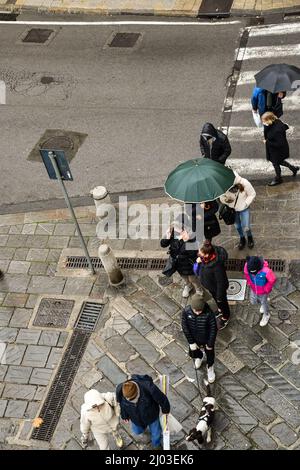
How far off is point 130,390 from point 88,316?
130 inches

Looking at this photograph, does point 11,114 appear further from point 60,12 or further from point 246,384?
point 246,384

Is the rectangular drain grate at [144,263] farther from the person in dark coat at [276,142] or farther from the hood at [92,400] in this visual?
the hood at [92,400]

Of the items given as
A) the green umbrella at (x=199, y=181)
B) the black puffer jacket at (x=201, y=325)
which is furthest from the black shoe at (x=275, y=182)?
the black puffer jacket at (x=201, y=325)

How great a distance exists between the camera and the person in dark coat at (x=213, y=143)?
1062cm

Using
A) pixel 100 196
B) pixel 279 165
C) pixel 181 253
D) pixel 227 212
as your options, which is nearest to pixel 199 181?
pixel 181 253

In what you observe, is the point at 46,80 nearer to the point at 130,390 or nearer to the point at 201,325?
the point at 201,325

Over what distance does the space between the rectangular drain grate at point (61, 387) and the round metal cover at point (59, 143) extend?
17.4ft

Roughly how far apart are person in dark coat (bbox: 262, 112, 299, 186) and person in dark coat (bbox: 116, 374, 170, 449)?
213 inches

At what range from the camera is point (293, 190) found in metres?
12.0

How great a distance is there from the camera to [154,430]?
8172 mm

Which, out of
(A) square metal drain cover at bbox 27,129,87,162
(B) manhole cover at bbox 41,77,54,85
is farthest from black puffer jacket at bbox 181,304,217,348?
(B) manhole cover at bbox 41,77,54,85

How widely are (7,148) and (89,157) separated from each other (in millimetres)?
2062

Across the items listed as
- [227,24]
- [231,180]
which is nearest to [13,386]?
[231,180]

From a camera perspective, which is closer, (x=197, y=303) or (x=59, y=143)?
(x=197, y=303)
